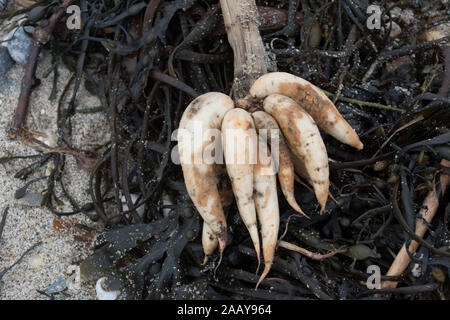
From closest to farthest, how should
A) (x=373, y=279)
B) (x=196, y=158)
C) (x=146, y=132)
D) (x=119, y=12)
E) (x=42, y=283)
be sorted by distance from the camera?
(x=196, y=158), (x=373, y=279), (x=42, y=283), (x=146, y=132), (x=119, y=12)

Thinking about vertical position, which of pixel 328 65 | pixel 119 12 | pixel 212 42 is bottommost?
pixel 328 65

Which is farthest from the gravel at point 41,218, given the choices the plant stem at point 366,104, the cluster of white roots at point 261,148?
the plant stem at point 366,104

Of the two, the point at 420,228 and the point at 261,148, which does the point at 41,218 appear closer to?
the point at 261,148

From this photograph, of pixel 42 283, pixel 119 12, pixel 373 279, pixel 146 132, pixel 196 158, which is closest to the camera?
pixel 196 158

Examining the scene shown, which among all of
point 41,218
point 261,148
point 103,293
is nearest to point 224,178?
point 261,148

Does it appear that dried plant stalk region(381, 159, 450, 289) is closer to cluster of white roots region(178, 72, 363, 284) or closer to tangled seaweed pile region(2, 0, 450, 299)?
tangled seaweed pile region(2, 0, 450, 299)

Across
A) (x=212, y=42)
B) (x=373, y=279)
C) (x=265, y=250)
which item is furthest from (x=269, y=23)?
(x=373, y=279)

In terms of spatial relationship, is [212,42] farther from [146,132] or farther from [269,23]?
[146,132]
